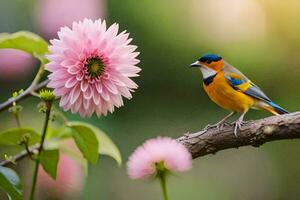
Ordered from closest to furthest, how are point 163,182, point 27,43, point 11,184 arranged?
1. point 163,182
2. point 11,184
3. point 27,43

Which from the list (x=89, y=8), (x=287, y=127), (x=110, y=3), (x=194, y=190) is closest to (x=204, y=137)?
(x=287, y=127)

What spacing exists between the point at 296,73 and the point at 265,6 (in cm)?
19

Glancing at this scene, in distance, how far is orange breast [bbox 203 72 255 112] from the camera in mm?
760

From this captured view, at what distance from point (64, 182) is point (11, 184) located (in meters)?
0.23

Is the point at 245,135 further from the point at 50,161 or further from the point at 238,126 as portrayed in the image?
the point at 50,161

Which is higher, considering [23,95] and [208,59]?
[208,59]

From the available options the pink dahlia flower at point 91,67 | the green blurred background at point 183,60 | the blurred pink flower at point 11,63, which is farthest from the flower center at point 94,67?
the green blurred background at point 183,60

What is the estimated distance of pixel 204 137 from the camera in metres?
0.61

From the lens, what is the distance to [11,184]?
0.53 meters

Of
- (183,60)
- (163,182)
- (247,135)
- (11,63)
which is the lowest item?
(163,182)

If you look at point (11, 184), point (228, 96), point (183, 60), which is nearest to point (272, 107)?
point (228, 96)

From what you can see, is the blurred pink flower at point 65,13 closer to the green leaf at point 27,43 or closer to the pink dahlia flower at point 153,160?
the green leaf at point 27,43

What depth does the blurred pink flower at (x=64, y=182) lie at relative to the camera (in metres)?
0.75

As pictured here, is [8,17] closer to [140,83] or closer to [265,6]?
[140,83]
